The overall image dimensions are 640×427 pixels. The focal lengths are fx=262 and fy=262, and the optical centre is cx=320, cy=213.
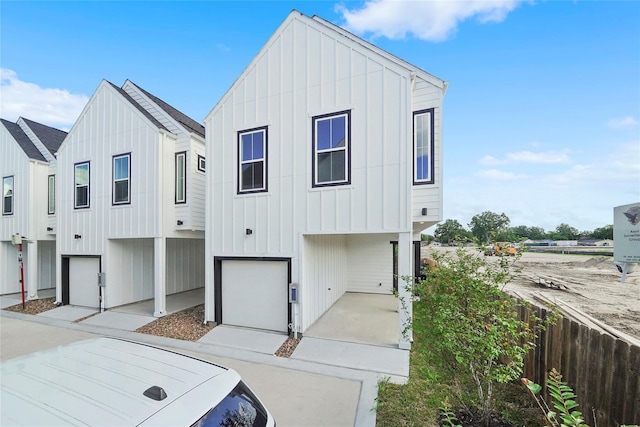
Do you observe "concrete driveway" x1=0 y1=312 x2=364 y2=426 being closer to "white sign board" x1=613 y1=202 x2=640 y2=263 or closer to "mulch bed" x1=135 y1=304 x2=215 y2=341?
"mulch bed" x1=135 y1=304 x2=215 y2=341

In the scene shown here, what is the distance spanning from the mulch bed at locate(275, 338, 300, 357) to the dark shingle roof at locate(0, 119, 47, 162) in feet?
42.6

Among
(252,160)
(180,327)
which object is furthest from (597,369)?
(180,327)

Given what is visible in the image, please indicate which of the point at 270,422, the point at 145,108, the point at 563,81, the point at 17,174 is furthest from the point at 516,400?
the point at 17,174

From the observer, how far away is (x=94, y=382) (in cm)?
171

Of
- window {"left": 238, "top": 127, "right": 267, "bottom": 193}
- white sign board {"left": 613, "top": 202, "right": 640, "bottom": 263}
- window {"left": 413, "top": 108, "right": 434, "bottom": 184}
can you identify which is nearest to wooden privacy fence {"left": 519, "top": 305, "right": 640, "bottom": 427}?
white sign board {"left": 613, "top": 202, "right": 640, "bottom": 263}

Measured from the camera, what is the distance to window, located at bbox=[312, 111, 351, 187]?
246 inches

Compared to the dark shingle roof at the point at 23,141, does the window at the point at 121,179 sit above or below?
below

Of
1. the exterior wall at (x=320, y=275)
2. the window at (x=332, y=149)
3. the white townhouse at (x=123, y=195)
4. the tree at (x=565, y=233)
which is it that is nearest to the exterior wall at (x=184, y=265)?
the white townhouse at (x=123, y=195)

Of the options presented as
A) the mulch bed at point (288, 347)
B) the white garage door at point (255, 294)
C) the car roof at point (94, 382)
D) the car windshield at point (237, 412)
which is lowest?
the mulch bed at point (288, 347)

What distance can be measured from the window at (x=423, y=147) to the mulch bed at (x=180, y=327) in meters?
6.48

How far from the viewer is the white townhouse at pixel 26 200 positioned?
34.7 ft

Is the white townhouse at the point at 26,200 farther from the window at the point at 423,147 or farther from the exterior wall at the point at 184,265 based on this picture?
the window at the point at 423,147

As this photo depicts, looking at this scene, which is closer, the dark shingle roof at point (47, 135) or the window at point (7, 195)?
the window at point (7, 195)

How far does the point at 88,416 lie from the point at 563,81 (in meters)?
11.8
